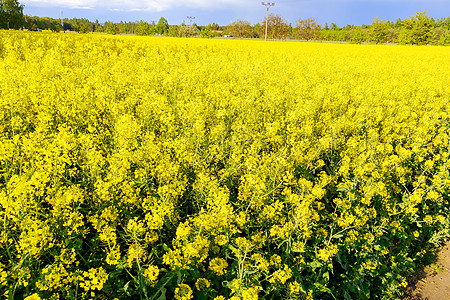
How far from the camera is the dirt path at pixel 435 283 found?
3266 millimetres

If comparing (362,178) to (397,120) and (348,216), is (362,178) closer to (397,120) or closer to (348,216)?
(348,216)

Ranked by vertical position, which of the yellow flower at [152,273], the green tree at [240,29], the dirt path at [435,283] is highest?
the green tree at [240,29]

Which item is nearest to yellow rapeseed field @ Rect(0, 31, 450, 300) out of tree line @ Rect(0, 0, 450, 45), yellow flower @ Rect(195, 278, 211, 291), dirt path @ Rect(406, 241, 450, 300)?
yellow flower @ Rect(195, 278, 211, 291)

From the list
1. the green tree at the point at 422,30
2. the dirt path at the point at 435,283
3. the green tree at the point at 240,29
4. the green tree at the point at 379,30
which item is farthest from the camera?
the green tree at the point at 240,29

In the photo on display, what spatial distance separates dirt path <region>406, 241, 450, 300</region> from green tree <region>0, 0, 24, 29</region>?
5512 centimetres

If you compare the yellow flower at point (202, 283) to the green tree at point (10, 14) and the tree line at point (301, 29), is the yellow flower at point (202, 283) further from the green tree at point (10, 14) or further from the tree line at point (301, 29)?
the green tree at point (10, 14)

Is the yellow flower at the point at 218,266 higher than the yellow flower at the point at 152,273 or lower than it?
lower

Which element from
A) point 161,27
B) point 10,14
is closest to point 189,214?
point 10,14

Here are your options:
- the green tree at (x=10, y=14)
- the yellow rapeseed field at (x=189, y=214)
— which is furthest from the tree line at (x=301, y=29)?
the yellow rapeseed field at (x=189, y=214)

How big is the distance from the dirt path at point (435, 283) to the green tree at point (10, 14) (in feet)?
181

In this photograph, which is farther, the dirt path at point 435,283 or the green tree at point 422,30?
the green tree at point 422,30

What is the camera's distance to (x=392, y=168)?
4176 millimetres

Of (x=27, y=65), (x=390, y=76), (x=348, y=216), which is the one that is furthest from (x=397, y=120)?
(x=27, y=65)

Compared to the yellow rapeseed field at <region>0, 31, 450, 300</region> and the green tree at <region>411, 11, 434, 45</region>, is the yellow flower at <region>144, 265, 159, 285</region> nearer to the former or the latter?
the yellow rapeseed field at <region>0, 31, 450, 300</region>
